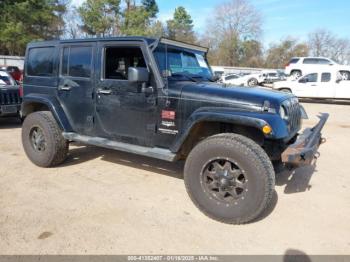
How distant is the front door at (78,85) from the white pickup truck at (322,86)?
1442 cm

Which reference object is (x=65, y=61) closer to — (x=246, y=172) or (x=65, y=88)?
(x=65, y=88)

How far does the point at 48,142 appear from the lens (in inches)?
207

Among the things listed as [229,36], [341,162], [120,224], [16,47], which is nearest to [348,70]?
[341,162]

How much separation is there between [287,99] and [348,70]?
653 inches

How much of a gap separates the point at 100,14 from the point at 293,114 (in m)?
37.7

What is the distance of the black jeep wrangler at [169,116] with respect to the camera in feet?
Answer: 12.0

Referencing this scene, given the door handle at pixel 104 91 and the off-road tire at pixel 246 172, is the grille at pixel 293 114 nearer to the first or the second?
the off-road tire at pixel 246 172

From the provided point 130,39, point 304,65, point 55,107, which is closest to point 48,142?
point 55,107

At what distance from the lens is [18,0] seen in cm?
2703

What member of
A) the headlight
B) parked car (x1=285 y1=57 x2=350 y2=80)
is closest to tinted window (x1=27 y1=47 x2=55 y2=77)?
the headlight

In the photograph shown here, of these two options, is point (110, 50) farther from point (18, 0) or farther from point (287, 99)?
point (18, 0)

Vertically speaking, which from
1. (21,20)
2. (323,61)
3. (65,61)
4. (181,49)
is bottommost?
(65,61)

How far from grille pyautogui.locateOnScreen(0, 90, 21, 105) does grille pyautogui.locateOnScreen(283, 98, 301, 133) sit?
7.15 meters

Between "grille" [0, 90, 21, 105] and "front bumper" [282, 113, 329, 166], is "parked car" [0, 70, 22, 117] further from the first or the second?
"front bumper" [282, 113, 329, 166]
